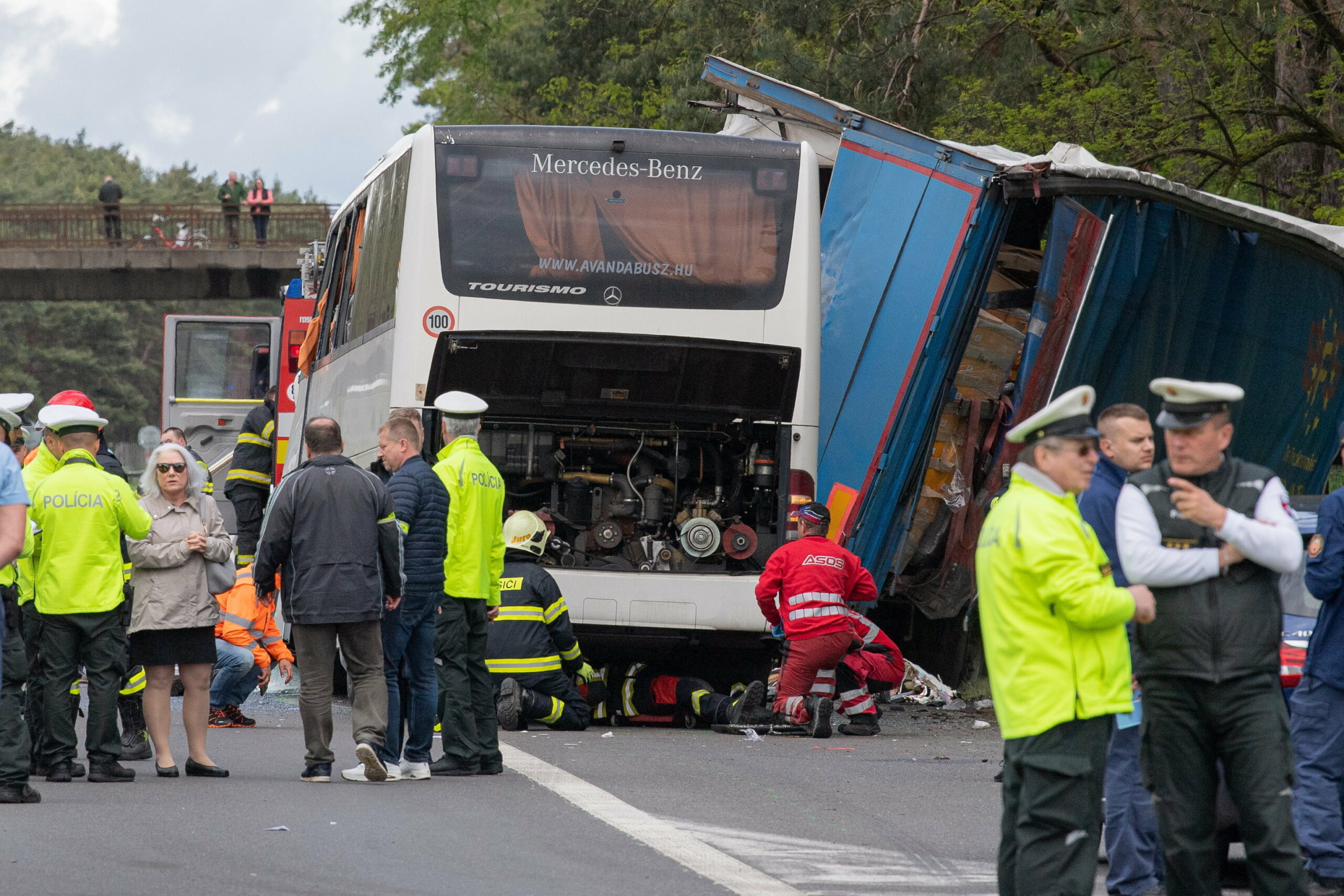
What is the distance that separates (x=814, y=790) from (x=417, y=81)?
33653 millimetres

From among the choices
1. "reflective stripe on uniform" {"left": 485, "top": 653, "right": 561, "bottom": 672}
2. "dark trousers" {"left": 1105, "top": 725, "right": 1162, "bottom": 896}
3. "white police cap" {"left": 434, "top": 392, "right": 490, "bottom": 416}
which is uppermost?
"white police cap" {"left": 434, "top": 392, "right": 490, "bottom": 416}

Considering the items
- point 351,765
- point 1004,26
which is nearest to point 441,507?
point 351,765

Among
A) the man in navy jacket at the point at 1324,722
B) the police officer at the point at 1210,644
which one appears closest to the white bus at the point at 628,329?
the man in navy jacket at the point at 1324,722

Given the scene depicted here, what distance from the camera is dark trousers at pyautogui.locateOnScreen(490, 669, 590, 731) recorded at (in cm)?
1116

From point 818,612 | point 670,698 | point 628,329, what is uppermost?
point 628,329

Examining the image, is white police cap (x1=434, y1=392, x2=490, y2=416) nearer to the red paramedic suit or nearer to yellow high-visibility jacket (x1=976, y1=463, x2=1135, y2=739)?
the red paramedic suit

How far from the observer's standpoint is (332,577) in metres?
8.59

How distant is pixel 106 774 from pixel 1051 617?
17.4 feet

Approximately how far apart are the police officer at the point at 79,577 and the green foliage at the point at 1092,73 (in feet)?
38.8

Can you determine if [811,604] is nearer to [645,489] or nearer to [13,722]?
[645,489]

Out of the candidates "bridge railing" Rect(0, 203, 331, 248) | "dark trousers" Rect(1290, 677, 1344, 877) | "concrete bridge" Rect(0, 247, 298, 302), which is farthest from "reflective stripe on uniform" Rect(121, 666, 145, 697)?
"bridge railing" Rect(0, 203, 331, 248)

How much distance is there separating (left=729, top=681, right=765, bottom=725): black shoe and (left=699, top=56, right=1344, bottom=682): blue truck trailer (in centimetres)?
118

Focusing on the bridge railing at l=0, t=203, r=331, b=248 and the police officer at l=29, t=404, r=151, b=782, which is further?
the bridge railing at l=0, t=203, r=331, b=248

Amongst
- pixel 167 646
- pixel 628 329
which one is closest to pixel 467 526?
pixel 167 646
